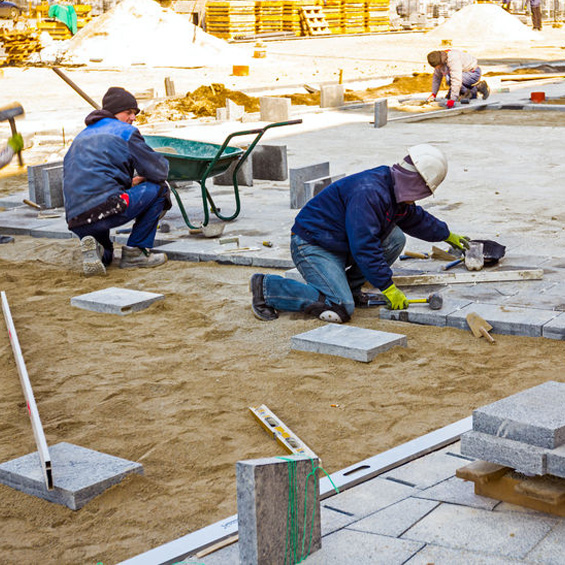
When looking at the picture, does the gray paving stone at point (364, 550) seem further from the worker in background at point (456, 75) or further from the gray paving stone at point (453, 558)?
the worker in background at point (456, 75)

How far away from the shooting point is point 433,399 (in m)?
4.34

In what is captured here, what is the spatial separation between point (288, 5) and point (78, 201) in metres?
34.6

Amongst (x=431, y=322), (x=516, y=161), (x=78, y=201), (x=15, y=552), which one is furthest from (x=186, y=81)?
(x=15, y=552)

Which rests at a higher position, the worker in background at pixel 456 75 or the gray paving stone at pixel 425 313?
the worker in background at pixel 456 75

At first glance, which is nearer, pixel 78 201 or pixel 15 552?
pixel 15 552

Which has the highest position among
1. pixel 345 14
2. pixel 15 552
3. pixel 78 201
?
pixel 345 14

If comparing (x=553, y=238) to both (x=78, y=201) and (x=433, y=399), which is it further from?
(x=78, y=201)

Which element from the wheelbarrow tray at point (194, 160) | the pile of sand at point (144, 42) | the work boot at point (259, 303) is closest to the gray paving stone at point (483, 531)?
the work boot at point (259, 303)

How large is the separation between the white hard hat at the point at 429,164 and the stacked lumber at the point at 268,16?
1408 inches

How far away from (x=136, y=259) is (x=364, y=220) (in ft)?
8.28

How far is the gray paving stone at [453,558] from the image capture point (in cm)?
275

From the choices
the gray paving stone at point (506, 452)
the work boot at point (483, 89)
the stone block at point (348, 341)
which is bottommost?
the stone block at point (348, 341)

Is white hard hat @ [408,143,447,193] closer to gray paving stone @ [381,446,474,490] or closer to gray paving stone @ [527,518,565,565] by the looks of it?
gray paving stone @ [381,446,474,490]

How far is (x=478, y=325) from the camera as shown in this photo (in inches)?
203
